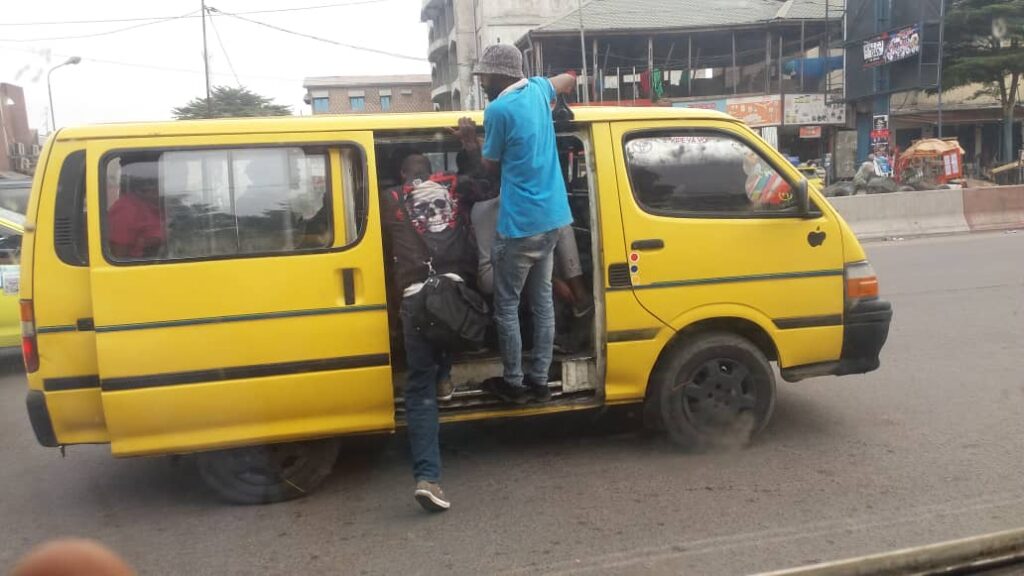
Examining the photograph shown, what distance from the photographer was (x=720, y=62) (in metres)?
34.3

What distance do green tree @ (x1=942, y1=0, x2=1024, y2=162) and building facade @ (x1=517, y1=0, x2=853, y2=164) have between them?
4.17 metres

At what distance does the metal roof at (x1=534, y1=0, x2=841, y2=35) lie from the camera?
108ft

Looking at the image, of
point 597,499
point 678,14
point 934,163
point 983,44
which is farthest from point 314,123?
point 678,14

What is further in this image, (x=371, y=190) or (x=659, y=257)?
(x=659, y=257)

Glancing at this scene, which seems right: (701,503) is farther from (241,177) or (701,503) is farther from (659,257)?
(241,177)

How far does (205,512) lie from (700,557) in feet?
7.77

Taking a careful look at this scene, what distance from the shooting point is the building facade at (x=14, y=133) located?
22.6 m

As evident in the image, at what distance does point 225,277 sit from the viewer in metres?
3.77

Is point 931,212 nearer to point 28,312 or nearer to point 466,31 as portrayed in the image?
point 28,312

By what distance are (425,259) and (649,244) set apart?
3.83ft

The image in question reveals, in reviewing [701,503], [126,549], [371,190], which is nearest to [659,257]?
[701,503]

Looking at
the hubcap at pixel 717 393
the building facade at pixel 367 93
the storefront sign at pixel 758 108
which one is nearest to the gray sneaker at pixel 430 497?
the hubcap at pixel 717 393

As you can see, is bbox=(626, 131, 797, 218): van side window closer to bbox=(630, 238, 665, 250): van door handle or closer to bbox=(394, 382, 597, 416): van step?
bbox=(630, 238, 665, 250): van door handle

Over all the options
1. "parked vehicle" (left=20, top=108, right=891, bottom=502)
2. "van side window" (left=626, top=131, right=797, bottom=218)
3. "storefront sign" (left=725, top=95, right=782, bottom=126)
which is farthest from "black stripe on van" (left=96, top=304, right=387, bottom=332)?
"storefront sign" (left=725, top=95, right=782, bottom=126)
